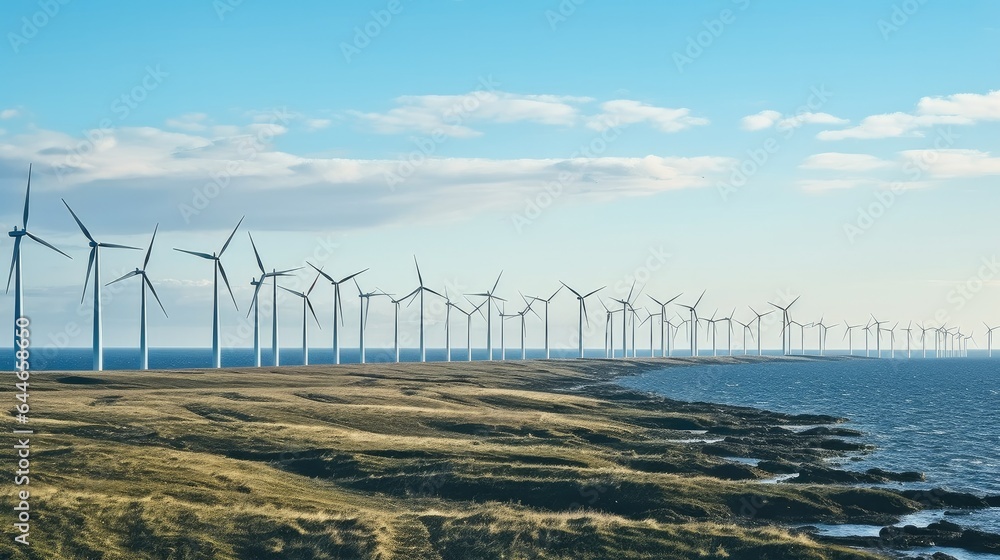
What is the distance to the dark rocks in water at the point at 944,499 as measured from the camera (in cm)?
7069

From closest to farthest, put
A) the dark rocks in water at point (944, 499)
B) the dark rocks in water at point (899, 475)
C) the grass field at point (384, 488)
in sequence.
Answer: the grass field at point (384, 488) → the dark rocks in water at point (944, 499) → the dark rocks in water at point (899, 475)

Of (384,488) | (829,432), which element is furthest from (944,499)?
(829,432)

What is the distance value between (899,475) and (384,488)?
44.9 m

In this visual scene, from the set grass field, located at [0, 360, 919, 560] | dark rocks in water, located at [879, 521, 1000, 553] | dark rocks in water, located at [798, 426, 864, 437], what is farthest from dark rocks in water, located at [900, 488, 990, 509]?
dark rocks in water, located at [798, 426, 864, 437]

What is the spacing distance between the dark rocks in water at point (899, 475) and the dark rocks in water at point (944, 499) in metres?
9.02

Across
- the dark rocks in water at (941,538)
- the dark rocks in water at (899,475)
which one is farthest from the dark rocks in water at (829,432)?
the dark rocks in water at (941,538)

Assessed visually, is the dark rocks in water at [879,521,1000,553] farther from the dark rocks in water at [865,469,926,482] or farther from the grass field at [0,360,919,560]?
the dark rocks in water at [865,469,926,482]

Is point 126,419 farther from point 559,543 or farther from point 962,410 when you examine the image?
point 962,410

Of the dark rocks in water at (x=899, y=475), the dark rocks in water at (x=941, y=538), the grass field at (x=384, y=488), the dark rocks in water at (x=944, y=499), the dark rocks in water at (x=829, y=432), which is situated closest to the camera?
the grass field at (x=384, y=488)

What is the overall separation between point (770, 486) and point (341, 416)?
158 feet

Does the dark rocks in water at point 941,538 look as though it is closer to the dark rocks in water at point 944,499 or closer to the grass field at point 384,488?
the grass field at point 384,488

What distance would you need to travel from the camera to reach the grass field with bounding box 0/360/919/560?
50.0 metres

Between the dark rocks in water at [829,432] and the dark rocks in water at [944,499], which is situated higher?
the dark rocks in water at [944,499]

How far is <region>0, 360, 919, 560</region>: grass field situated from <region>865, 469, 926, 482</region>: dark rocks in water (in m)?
10.8
